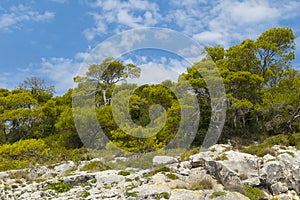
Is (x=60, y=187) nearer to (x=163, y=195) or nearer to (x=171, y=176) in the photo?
(x=171, y=176)

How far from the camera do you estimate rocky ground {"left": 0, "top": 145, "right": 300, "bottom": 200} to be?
11.8 m

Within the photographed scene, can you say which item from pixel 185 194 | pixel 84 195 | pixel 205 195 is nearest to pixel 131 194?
pixel 185 194

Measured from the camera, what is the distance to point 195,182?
43.7 feet

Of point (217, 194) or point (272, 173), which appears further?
point (272, 173)

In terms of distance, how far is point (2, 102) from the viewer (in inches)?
1235

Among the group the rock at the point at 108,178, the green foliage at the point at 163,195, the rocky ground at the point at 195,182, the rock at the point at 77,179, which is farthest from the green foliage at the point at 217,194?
the rock at the point at 77,179

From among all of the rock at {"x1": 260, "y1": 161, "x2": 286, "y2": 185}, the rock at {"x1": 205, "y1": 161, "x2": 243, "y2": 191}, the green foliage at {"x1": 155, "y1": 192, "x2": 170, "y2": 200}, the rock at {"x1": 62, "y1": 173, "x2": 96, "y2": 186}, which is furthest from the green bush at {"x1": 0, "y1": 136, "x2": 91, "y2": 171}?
the rock at {"x1": 260, "y1": 161, "x2": 286, "y2": 185}

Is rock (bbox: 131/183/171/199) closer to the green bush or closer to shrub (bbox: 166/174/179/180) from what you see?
shrub (bbox: 166/174/179/180)

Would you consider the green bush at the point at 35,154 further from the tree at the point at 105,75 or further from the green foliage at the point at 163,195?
the green foliage at the point at 163,195

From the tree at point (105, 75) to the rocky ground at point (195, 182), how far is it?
14.8 m

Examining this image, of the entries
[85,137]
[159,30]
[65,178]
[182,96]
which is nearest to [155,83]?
[182,96]

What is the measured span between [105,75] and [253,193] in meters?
23.3

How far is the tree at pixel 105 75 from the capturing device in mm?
29505

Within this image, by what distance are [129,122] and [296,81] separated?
14.2 m
